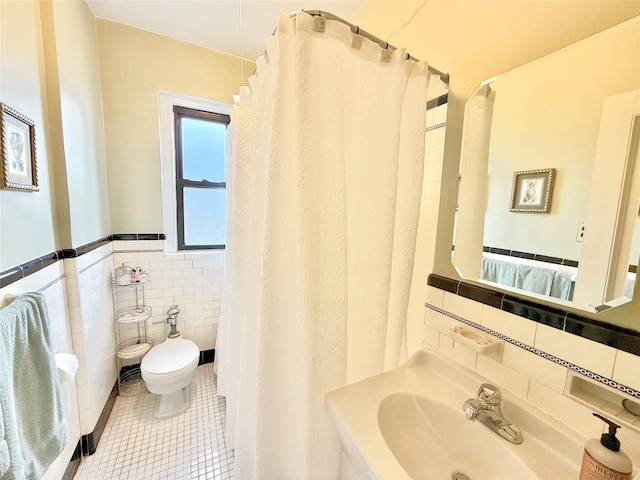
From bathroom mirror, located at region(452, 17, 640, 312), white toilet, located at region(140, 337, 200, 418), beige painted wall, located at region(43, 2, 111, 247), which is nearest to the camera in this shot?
bathroom mirror, located at region(452, 17, 640, 312)

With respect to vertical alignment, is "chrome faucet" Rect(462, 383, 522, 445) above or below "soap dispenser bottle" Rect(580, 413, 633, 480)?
below

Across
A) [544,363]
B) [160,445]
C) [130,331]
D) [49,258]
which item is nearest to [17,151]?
[49,258]

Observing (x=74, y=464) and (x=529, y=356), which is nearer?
(x=529, y=356)

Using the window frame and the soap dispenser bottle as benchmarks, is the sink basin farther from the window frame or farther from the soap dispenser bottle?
the window frame

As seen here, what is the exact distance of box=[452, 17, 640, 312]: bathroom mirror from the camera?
560 millimetres

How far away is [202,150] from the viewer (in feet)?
7.18

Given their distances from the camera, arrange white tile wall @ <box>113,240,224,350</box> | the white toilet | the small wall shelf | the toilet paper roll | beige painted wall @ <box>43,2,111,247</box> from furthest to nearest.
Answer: white tile wall @ <box>113,240,224,350</box> < the small wall shelf < the white toilet < beige painted wall @ <box>43,2,111,247</box> < the toilet paper roll

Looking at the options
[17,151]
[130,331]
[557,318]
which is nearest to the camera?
[557,318]

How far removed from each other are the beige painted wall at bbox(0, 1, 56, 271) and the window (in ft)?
3.06

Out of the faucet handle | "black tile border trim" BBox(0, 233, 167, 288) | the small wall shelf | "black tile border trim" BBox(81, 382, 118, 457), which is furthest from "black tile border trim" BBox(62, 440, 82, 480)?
the faucet handle

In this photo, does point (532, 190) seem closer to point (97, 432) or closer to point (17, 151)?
point (17, 151)

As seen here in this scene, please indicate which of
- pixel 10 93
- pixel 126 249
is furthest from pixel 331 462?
pixel 126 249

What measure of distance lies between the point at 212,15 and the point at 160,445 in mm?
2672

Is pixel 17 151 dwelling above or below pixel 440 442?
above
